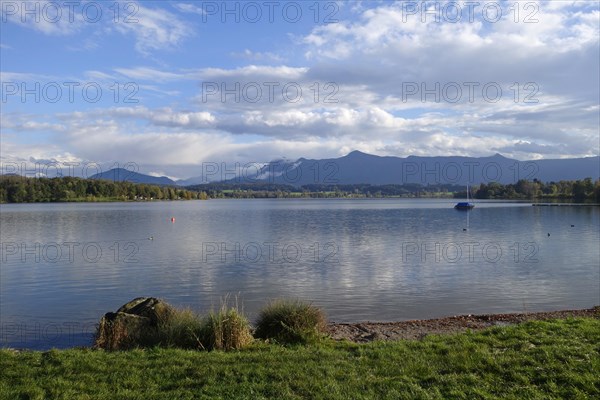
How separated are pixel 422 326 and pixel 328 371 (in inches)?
328

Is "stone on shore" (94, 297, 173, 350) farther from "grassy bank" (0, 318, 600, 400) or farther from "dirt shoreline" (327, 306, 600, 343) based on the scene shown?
"dirt shoreline" (327, 306, 600, 343)

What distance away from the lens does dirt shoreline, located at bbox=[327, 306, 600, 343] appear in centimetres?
1455

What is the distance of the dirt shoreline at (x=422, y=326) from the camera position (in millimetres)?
14548

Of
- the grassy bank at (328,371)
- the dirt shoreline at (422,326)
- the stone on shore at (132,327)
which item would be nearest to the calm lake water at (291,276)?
the dirt shoreline at (422,326)

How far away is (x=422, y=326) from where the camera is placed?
16.5 meters

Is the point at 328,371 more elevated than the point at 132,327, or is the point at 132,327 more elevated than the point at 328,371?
the point at 328,371

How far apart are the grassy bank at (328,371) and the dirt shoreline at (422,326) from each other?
118 inches

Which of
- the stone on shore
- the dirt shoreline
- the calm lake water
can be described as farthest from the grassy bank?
the calm lake water

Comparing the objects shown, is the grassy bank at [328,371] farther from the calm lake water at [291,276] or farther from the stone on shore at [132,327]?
the calm lake water at [291,276]

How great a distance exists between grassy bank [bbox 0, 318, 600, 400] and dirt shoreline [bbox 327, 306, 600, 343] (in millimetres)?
Answer: 2991

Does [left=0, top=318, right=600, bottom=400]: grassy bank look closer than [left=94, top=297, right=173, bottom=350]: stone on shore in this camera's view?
Yes

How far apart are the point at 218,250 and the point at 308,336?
3055 centimetres

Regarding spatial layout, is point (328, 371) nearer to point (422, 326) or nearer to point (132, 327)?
point (132, 327)

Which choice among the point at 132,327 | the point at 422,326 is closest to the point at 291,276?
the point at 422,326
